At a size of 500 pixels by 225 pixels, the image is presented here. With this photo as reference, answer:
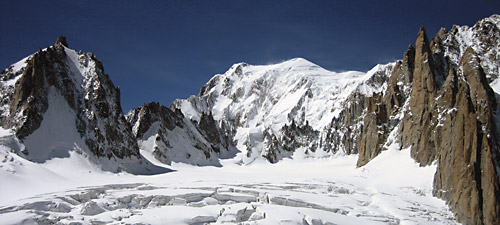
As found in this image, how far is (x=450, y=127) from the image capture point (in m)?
38.5

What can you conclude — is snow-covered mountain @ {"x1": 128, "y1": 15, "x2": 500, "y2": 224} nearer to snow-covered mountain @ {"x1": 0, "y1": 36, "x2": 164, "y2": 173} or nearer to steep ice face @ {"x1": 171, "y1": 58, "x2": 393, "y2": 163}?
steep ice face @ {"x1": 171, "y1": 58, "x2": 393, "y2": 163}

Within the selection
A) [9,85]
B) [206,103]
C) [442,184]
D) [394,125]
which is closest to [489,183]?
[442,184]

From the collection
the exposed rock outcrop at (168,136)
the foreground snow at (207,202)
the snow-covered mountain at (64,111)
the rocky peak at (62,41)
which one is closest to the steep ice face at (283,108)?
the exposed rock outcrop at (168,136)

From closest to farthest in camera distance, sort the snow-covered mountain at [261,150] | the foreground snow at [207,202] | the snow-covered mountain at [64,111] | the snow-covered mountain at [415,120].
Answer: the foreground snow at [207,202] < the snow-covered mountain at [261,150] < the snow-covered mountain at [415,120] < the snow-covered mountain at [64,111]

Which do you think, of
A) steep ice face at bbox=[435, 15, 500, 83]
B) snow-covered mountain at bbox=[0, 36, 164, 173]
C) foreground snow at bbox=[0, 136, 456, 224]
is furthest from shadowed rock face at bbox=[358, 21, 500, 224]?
snow-covered mountain at bbox=[0, 36, 164, 173]

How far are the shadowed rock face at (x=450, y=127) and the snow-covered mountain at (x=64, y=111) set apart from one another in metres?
41.8

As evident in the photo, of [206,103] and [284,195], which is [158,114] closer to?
[284,195]

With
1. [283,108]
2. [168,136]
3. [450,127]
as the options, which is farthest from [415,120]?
[283,108]

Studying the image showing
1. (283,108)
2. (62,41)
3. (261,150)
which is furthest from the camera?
(283,108)

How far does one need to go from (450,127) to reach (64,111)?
50.0 m

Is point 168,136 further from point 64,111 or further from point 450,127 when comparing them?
point 450,127

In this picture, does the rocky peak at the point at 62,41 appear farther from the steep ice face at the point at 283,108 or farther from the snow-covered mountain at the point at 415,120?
the steep ice face at the point at 283,108

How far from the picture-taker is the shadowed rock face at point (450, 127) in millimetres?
32094

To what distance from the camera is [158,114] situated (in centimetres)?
8250
